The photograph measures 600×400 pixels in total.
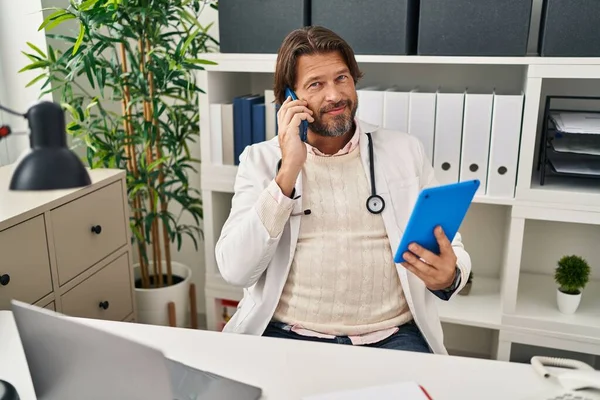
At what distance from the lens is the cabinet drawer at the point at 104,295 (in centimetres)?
187

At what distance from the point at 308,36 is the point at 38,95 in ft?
4.13

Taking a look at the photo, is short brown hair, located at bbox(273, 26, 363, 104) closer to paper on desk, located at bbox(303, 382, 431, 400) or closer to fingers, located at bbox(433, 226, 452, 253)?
fingers, located at bbox(433, 226, 452, 253)

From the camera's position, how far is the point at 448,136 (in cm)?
198

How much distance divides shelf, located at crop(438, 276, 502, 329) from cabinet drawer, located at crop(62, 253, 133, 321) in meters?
1.19

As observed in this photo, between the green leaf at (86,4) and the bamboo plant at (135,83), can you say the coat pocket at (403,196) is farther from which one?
the green leaf at (86,4)

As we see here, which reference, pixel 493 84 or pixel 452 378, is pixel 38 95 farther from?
pixel 452 378

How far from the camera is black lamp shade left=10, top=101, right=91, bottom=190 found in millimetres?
742

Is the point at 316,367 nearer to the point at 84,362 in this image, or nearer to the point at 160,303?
the point at 84,362

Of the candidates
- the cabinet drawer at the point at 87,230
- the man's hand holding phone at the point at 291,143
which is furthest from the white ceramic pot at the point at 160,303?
the man's hand holding phone at the point at 291,143

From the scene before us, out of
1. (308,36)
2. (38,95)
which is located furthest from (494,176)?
(38,95)

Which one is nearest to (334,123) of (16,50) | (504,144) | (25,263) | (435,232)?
(435,232)

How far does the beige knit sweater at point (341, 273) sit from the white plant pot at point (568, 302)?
2.41 feet

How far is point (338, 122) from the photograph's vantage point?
167 centimetres

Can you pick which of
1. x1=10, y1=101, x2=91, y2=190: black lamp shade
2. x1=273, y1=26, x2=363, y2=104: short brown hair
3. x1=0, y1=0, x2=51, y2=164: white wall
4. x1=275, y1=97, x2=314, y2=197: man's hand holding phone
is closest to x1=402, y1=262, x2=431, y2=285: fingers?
x1=275, y1=97, x2=314, y2=197: man's hand holding phone
